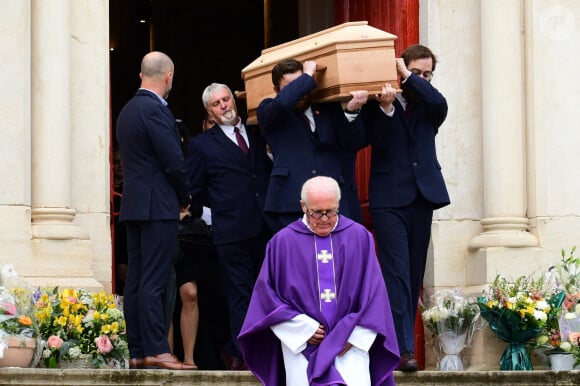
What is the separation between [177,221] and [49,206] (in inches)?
58.2

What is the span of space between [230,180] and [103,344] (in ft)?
4.70

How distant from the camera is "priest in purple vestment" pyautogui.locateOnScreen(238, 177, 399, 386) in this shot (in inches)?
348

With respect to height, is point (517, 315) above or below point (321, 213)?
below

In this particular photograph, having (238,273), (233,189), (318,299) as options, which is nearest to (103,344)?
(238,273)

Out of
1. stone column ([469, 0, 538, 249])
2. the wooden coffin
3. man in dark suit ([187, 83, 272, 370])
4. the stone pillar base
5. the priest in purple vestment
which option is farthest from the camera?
stone column ([469, 0, 538, 249])

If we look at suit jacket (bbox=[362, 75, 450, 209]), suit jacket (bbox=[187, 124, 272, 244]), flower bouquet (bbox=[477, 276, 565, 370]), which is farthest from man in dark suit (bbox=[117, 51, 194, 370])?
flower bouquet (bbox=[477, 276, 565, 370])

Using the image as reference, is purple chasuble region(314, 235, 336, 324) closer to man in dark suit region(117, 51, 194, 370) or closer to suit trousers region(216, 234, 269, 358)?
man in dark suit region(117, 51, 194, 370)

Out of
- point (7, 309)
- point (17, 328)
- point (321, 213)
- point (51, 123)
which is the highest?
point (51, 123)

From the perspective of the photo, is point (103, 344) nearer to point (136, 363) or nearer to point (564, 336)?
point (136, 363)

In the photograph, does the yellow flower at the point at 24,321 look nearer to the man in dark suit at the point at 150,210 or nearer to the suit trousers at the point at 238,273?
the man in dark suit at the point at 150,210

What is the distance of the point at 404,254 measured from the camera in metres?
10.4

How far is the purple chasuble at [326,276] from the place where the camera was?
8.95m

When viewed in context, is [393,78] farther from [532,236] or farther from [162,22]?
[162,22]

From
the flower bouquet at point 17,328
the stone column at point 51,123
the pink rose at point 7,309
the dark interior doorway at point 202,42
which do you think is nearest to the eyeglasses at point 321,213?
the flower bouquet at point 17,328
